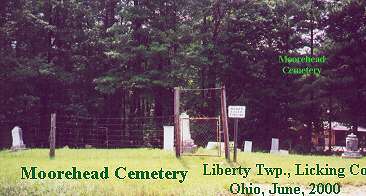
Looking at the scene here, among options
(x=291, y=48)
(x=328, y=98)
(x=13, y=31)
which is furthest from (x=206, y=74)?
(x=13, y=31)

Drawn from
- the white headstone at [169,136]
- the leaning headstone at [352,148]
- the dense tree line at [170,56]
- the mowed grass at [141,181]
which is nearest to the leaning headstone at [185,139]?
the mowed grass at [141,181]

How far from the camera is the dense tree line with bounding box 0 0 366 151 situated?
111 ft

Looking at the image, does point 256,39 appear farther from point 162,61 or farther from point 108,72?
point 108,72

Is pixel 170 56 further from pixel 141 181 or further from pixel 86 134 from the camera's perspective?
pixel 141 181

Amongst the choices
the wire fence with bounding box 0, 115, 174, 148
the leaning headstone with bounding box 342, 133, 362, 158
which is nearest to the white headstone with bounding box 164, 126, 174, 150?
the leaning headstone with bounding box 342, 133, 362, 158

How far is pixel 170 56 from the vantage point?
35719 millimetres

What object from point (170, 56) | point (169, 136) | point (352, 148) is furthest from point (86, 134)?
point (352, 148)

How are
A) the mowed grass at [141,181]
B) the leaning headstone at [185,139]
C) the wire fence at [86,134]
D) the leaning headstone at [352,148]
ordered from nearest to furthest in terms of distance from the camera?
1. the mowed grass at [141,181]
2. the leaning headstone at [185,139]
3. the leaning headstone at [352,148]
4. the wire fence at [86,134]

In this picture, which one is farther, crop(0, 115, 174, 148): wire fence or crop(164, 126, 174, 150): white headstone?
crop(0, 115, 174, 148): wire fence

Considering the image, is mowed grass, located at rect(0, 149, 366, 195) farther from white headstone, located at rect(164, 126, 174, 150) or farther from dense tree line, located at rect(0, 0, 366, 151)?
dense tree line, located at rect(0, 0, 366, 151)

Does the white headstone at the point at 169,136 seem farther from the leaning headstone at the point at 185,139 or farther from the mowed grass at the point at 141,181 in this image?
the mowed grass at the point at 141,181

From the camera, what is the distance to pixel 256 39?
124 ft

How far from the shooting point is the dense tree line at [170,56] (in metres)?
Result: 33.7

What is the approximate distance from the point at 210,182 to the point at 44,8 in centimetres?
2810
